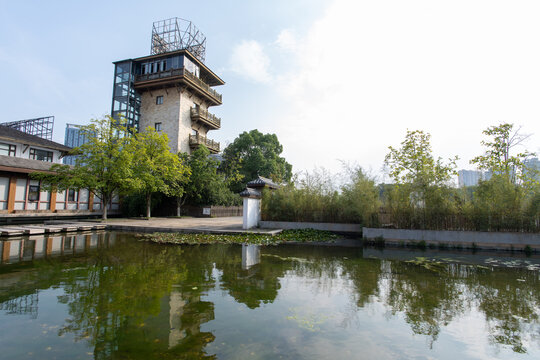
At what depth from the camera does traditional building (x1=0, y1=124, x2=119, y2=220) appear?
18.2 metres

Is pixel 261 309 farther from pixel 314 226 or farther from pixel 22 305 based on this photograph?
pixel 314 226

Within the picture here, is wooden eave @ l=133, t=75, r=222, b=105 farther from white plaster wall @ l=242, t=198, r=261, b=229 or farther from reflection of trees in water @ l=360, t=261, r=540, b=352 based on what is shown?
reflection of trees in water @ l=360, t=261, r=540, b=352

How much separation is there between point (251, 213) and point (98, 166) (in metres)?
10.8

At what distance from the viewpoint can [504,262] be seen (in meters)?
8.22

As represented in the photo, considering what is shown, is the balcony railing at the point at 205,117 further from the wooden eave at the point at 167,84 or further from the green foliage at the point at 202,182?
the green foliage at the point at 202,182

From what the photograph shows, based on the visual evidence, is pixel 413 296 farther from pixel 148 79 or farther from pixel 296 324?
pixel 148 79

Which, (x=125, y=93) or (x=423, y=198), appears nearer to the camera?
(x=423, y=198)

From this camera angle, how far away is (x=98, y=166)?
57.7ft

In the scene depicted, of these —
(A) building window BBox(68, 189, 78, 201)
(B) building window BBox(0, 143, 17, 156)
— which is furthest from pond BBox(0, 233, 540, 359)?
(B) building window BBox(0, 143, 17, 156)

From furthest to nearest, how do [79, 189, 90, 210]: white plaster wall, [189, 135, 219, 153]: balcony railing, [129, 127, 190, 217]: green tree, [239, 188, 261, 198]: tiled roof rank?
[189, 135, 219, 153]: balcony railing
[79, 189, 90, 210]: white plaster wall
[129, 127, 190, 217]: green tree
[239, 188, 261, 198]: tiled roof

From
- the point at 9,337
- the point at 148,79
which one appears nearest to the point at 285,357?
the point at 9,337

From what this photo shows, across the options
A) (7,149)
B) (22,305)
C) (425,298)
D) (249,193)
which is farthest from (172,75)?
(425,298)

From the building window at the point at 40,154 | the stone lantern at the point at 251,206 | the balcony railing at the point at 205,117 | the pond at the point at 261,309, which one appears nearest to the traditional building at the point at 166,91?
the balcony railing at the point at 205,117

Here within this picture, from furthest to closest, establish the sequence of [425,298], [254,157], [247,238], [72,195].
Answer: [254,157] < [72,195] < [247,238] < [425,298]
